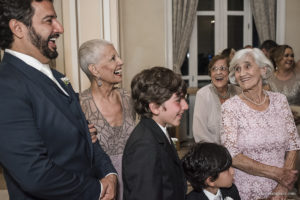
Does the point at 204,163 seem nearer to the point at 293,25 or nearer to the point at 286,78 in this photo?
the point at 286,78

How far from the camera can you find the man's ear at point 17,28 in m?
1.18

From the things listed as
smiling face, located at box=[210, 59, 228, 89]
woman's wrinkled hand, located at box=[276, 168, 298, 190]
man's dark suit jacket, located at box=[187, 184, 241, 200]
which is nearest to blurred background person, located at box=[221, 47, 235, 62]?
smiling face, located at box=[210, 59, 228, 89]

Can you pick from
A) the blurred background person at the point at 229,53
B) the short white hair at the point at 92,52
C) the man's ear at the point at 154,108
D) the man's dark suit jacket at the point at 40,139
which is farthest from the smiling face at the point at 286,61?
the man's dark suit jacket at the point at 40,139

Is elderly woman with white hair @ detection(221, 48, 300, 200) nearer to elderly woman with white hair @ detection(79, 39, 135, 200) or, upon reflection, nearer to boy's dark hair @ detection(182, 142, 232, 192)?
boy's dark hair @ detection(182, 142, 232, 192)

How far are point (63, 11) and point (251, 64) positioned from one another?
2096 mm

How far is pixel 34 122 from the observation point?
1087 millimetres

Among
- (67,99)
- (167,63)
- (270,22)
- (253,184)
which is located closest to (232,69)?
(253,184)

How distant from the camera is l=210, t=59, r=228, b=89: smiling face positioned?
9.17 ft

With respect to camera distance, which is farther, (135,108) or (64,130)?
(135,108)

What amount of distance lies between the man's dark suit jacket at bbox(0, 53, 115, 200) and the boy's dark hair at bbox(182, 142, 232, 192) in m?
0.59

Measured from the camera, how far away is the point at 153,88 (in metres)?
1.46

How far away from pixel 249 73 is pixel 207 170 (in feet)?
2.59

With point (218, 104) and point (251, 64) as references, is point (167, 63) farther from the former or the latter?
point (251, 64)

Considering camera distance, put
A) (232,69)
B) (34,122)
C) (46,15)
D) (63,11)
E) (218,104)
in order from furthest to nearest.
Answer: (63,11), (218,104), (232,69), (46,15), (34,122)
